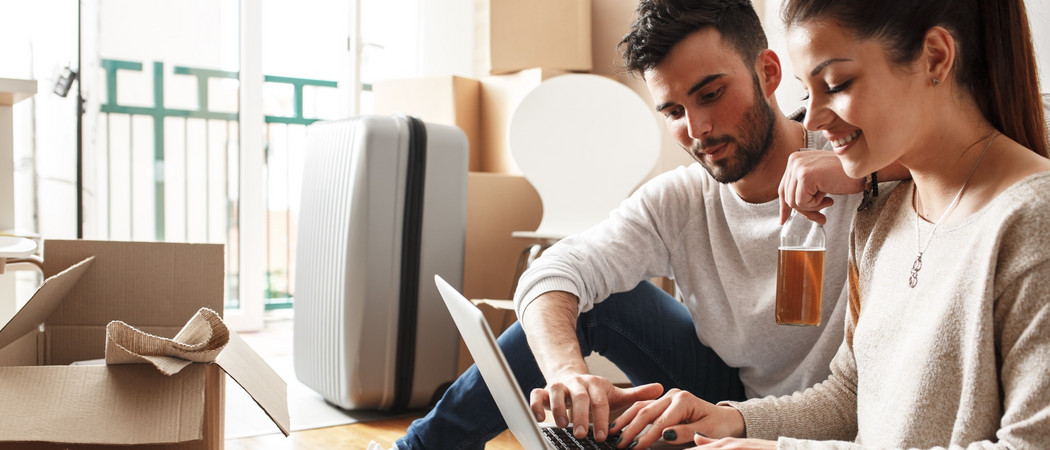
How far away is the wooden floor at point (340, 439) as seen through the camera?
1.92 meters

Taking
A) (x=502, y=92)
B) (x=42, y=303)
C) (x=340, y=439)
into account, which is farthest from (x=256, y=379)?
(x=502, y=92)

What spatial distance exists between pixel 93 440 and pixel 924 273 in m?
0.77

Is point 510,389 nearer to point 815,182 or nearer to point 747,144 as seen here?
point 815,182

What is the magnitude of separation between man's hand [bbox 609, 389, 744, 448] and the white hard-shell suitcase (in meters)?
1.24

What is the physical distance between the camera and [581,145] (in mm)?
2646

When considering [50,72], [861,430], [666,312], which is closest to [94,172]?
[50,72]

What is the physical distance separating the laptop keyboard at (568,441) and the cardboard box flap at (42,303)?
57cm

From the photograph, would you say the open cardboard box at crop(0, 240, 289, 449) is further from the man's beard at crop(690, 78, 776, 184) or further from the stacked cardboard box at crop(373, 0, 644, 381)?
the stacked cardboard box at crop(373, 0, 644, 381)

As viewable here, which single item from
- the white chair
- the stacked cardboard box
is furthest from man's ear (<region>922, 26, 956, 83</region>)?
the stacked cardboard box

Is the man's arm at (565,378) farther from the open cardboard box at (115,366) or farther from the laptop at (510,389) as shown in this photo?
the open cardboard box at (115,366)

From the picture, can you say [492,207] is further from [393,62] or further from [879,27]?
[879,27]

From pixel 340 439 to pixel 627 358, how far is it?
0.84 metres

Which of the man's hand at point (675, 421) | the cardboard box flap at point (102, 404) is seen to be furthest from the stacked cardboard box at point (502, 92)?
the cardboard box flap at point (102, 404)

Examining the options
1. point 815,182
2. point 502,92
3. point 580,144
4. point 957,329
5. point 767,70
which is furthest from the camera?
point 502,92
